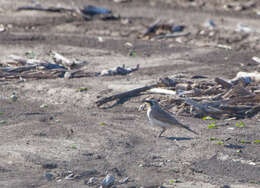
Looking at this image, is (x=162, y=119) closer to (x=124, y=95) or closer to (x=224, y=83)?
(x=124, y=95)

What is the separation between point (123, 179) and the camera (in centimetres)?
821

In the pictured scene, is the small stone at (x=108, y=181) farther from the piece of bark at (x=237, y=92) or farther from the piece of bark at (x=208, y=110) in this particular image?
the piece of bark at (x=237, y=92)

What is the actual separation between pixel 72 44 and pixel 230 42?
5502 millimetres

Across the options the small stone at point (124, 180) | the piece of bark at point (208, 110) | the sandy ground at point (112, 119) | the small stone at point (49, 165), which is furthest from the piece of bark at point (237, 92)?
the small stone at point (49, 165)

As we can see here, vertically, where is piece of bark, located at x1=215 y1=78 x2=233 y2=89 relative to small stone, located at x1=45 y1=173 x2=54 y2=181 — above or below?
above

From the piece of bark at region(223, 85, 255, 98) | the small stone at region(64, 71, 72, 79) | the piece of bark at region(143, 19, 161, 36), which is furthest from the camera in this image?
the piece of bark at region(143, 19, 161, 36)

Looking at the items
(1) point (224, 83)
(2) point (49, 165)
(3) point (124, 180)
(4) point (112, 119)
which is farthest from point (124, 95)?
(3) point (124, 180)

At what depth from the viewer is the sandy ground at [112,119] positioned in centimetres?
857

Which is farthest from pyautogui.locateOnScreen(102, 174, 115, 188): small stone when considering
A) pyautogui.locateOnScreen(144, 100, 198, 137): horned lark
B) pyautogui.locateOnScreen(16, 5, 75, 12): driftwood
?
pyautogui.locateOnScreen(16, 5, 75, 12): driftwood

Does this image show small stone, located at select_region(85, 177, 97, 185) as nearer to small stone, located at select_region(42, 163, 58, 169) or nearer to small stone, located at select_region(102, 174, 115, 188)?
small stone, located at select_region(102, 174, 115, 188)

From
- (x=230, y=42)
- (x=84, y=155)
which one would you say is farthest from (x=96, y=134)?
(x=230, y=42)

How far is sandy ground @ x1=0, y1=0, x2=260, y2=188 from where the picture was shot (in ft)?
28.1

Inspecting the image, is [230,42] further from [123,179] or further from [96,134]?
[123,179]

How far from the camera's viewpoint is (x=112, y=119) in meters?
11.5
